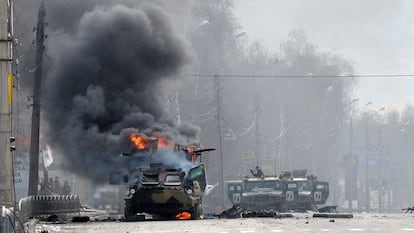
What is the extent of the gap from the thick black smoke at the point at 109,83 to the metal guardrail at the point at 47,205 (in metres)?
1.65

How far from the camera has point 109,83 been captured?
38.2 m

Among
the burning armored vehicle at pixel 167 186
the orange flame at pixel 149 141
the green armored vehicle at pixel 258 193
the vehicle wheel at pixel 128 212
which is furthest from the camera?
the green armored vehicle at pixel 258 193

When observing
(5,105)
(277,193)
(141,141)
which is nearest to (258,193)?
(277,193)

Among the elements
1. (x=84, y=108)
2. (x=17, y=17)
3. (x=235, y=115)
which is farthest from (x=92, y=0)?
(x=235, y=115)

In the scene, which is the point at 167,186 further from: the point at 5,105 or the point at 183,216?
the point at 5,105

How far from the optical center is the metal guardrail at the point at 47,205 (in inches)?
1099

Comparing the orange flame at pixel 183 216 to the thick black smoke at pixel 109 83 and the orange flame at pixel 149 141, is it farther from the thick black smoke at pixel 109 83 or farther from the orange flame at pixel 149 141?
the thick black smoke at pixel 109 83

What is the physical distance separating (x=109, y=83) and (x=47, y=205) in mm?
7083

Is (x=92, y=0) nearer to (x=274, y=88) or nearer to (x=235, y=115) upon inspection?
(x=235, y=115)

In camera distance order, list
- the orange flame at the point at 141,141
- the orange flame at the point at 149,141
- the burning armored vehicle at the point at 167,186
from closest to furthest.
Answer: the burning armored vehicle at the point at 167,186, the orange flame at the point at 149,141, the orange flame at the point at 141,141

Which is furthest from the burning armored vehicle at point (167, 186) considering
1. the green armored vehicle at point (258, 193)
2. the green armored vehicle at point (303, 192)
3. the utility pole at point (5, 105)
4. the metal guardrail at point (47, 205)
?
the green armored vehicle at point (303, 192)

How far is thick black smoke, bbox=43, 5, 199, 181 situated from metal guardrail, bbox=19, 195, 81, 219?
65.0 inches

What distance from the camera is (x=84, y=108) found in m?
36.3

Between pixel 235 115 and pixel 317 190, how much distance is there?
124 feet
